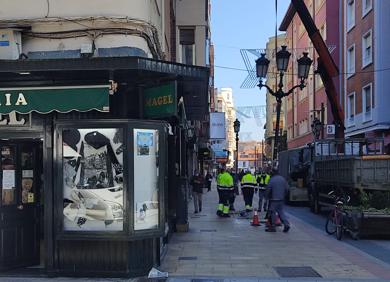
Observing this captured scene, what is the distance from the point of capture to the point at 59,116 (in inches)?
375

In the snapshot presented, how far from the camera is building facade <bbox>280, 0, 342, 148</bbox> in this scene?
46.5 meters

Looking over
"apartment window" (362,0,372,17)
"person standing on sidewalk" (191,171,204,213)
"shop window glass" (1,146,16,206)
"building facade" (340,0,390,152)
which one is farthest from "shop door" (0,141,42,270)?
"apartment window" (362,0,372,17)

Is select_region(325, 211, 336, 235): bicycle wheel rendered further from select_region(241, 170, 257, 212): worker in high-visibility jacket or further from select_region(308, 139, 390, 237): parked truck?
select_region(241, 170, 257, 212): worker in high-visibility jacket

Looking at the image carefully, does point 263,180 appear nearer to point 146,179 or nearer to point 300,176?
point 300,176

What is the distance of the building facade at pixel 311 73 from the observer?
46531 millimetres

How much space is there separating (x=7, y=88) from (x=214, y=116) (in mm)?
31746

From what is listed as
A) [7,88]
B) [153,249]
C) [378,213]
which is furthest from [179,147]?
[7,88]

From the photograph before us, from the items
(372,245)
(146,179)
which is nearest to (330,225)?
(372,245)

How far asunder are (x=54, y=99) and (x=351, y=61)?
3400 centimetres

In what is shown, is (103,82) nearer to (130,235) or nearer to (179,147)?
(130,235)

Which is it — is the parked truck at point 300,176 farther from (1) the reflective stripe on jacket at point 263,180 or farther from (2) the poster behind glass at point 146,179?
(2) the poster behind glass at point 146,179

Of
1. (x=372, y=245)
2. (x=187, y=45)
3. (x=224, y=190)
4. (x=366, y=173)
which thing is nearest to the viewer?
(x=372, y=245)

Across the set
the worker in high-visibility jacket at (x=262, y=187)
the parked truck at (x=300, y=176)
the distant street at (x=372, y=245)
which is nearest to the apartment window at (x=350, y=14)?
Answer: the parked truck at (x=300, y=176)

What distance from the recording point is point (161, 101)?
31.1 ft
